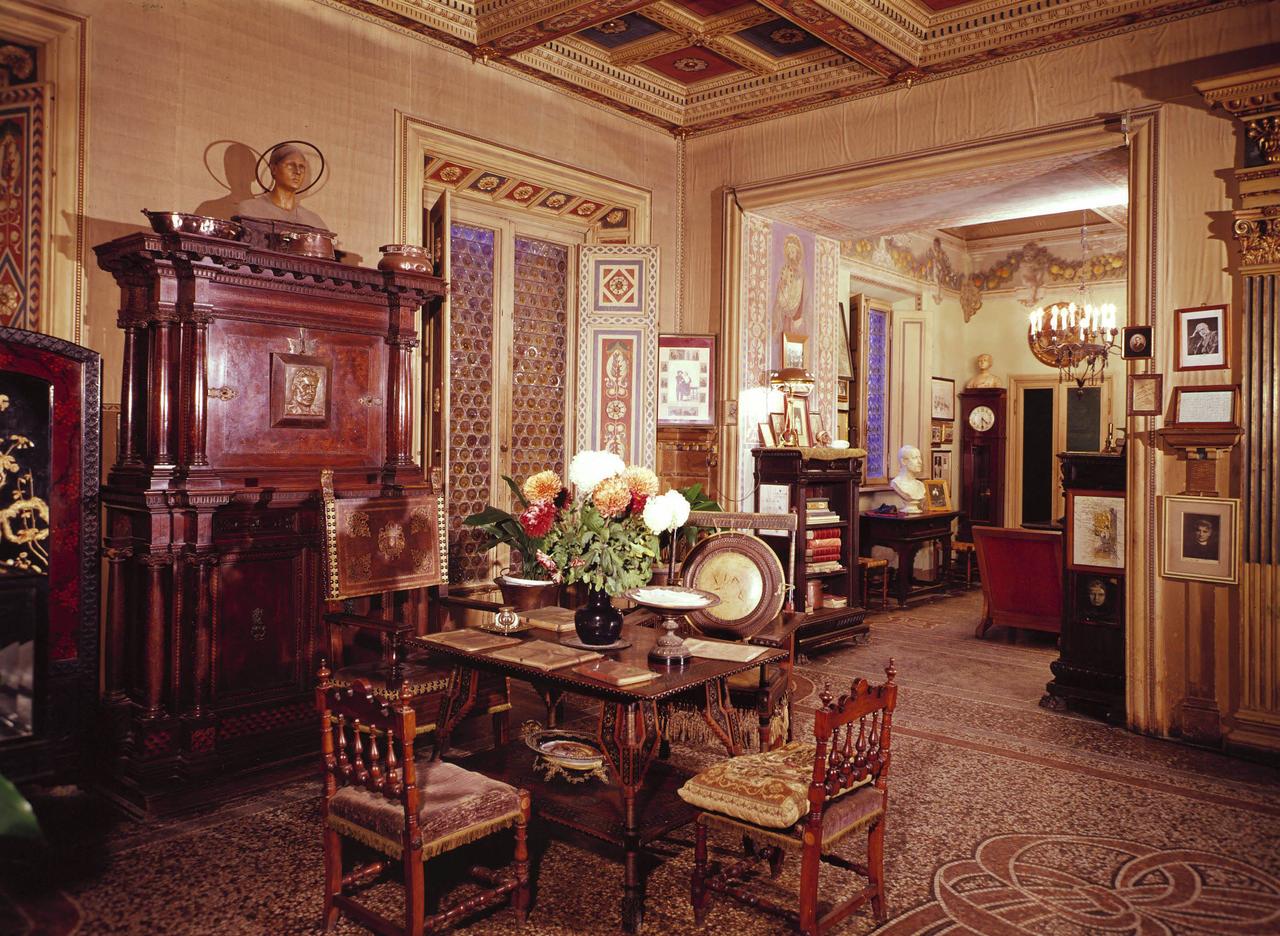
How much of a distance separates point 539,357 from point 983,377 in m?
6.68

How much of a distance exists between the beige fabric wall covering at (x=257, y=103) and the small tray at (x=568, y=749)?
2620mm

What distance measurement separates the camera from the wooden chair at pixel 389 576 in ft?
Result: 14.1

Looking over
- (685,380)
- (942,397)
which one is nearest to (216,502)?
(685,380)

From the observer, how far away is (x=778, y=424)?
25.4 feet

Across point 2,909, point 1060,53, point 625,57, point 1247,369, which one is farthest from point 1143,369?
point 2,909

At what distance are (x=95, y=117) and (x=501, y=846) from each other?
3.78 metres

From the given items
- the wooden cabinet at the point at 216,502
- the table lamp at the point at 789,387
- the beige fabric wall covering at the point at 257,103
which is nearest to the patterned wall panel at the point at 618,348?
the beige fabric wall covering at the point at 257,103

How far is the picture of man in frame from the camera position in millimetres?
5133

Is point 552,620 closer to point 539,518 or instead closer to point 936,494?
point 539,518

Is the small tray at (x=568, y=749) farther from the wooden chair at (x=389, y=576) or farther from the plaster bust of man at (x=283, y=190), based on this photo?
the plaster bust of man at (x=283, y=190)

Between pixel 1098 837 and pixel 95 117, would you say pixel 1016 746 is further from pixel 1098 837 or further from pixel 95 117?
pixel 95 117

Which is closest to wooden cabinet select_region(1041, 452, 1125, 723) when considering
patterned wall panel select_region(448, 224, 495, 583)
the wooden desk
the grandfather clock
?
the wooden desk

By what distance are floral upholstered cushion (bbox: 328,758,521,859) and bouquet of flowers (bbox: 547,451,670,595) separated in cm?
83

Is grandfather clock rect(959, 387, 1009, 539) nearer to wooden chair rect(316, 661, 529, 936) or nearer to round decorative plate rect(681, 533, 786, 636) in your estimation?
round decorative plate rect(681, 533, 786, 636)
